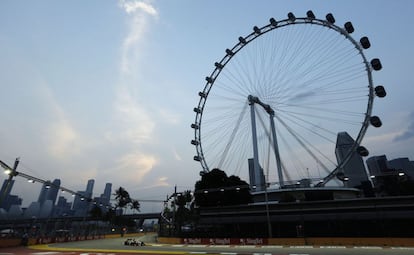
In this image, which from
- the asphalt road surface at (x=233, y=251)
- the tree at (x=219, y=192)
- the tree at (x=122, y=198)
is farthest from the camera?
the tree at (x=122, y=198)

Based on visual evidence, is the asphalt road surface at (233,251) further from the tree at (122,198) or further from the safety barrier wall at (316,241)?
the tree at (122,198)

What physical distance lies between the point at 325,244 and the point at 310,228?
559 inches

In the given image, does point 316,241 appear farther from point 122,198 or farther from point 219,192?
point 122,198

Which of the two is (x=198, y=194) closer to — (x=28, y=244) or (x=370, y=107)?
(x=28, y=244)

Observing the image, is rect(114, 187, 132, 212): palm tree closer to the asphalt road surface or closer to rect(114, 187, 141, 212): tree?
rect(114, 187, 141, 212): tree

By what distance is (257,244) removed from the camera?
3869 centimetres

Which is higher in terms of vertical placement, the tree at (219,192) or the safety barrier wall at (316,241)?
the tree at (219,192)

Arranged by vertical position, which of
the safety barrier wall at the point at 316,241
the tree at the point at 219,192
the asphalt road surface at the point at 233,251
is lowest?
the asphalt road surface at the point at 233,251

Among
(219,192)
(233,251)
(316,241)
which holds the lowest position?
(233,251)

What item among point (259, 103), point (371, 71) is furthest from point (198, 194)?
point (371, 71)

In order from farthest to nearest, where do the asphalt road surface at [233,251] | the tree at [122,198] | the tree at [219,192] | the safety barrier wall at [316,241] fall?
the tree at [122,198], the tree at [219,192], the safety barrier wall at [316,241], the asphalt road surface at [233,251]

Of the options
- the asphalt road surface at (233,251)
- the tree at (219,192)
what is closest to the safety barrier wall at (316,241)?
the asphalt road surface at (233,251)

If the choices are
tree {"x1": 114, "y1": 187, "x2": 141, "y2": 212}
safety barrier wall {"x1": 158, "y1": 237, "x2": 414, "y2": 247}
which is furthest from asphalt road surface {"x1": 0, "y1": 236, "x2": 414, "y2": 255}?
tree {"x1": 114, "y1": 187, "x2": 141, "y2": 212}

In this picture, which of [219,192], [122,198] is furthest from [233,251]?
[122,198]
